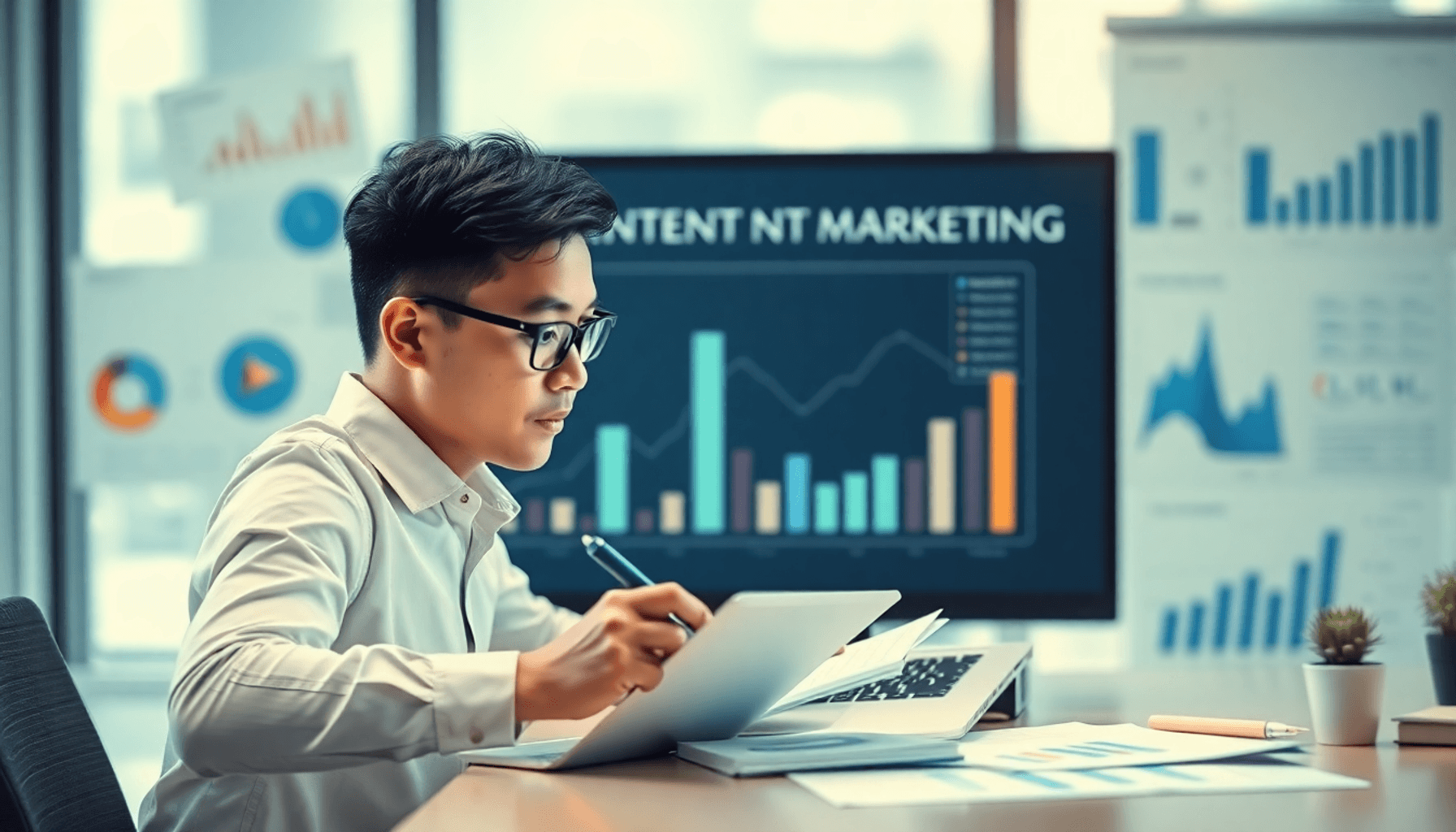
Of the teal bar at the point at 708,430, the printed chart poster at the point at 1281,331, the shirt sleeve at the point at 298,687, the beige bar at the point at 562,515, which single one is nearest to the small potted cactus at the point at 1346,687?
the shirt sleeve at the point at 298,687

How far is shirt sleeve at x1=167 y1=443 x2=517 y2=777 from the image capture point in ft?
2.87

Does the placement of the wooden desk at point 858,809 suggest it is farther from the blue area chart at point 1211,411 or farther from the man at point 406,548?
the blue area chart at point 1211,411

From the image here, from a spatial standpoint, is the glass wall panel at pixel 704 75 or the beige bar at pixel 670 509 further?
the glass wall panel at pixel 704 75

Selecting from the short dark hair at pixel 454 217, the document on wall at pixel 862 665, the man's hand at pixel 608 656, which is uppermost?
the short dark hair at pixel 454 217

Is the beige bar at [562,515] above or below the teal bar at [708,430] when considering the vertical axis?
below

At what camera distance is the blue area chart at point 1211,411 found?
273 centimetres

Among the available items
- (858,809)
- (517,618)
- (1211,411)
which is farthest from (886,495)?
(1211,411)

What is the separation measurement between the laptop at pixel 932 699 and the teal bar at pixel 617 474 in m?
0.51

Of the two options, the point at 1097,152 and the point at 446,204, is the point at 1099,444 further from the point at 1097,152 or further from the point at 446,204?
the point at 446,204

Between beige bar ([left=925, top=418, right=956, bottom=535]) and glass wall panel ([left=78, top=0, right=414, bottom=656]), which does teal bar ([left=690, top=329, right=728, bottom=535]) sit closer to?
beige bar ([left=925, top=418, right=956, bottom=535])

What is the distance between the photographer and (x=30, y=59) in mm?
2828

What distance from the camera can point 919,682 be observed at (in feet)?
4.05

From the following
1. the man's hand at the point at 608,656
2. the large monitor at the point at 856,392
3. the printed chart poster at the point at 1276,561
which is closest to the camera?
the man's hand at the point at 608,656

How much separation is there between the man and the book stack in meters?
0.57
